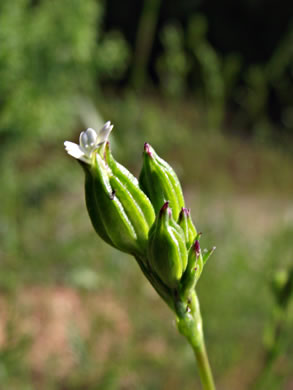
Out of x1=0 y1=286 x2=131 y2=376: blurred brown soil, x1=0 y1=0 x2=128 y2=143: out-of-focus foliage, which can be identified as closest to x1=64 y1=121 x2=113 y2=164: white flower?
x1=0 y1=0 x2=128 y2=143: out-of-focus foliage

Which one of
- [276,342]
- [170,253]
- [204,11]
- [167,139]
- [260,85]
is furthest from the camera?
[204,11]

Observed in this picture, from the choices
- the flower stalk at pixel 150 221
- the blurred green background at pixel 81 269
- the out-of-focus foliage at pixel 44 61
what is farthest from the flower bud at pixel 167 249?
the out-of-focus foliage at pixel 44 61

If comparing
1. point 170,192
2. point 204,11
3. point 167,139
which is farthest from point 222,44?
point 170,192

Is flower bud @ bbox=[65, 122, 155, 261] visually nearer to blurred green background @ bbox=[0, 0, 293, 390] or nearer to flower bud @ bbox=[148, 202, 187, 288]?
flower bud @ bbox=[148, 202, 187, 288]

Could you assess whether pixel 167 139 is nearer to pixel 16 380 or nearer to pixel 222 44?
pixel 222 44

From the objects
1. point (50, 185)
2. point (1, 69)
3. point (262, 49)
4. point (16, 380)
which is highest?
point (262, 49)

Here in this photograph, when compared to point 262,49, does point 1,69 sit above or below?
below
